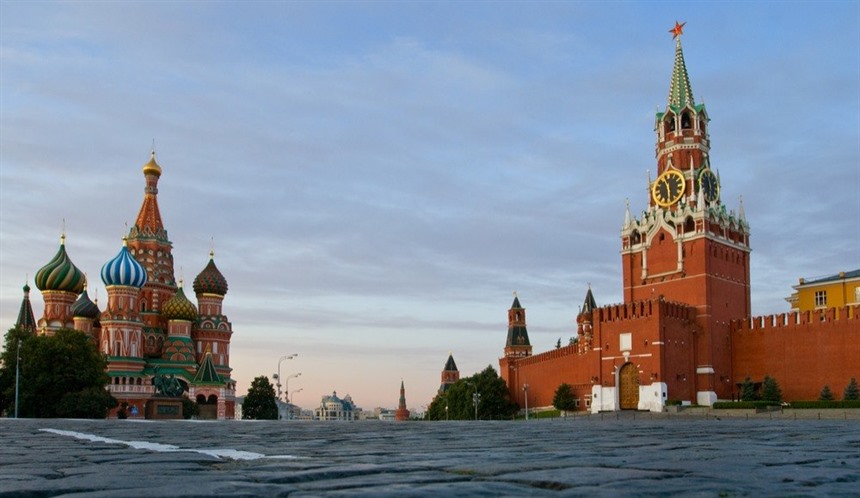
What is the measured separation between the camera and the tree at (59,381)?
4400 centimetres

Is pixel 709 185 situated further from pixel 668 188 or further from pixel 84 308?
pixel 84 308

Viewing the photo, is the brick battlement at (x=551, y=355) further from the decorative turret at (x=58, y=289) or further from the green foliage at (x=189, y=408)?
the decorative turret at (x=58, y=289)

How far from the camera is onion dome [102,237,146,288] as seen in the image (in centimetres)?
6506

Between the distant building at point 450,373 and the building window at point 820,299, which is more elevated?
the building window at point 820,299

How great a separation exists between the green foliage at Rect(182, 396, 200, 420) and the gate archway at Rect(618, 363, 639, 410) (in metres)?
27.6

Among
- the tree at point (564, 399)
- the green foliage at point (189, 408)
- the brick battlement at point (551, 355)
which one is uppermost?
the brick battlement at point (551, 355)

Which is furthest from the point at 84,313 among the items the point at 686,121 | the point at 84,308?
the point at 686,121

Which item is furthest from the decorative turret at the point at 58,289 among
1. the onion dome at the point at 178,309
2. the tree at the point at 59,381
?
the tree at the point at 59,381

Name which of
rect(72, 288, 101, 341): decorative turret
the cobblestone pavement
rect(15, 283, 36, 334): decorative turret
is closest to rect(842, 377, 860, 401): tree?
the cobblestone pavement

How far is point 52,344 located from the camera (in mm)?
46219

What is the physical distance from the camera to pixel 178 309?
226 ft

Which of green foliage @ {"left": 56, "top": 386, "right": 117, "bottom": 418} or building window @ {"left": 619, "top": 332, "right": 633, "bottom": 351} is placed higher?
building window @ {"left": 619, "top": 332, "right": 633, "bottom": 351}

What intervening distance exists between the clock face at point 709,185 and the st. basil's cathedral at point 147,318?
1477 inches

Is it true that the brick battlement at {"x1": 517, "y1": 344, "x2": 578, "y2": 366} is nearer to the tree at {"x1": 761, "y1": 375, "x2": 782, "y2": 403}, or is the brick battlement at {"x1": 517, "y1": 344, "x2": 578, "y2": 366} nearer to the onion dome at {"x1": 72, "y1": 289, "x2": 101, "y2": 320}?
the tree at {"x1": 761, "y1": 375, "x2": 782, "y2": 403}
